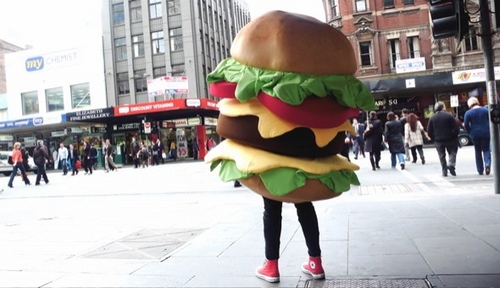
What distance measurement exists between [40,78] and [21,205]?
1289 inches

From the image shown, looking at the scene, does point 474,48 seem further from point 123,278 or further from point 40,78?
point 40,78

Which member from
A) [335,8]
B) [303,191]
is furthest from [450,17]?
[335,8]

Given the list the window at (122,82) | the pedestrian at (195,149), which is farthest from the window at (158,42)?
the pedestrian at (195,149)

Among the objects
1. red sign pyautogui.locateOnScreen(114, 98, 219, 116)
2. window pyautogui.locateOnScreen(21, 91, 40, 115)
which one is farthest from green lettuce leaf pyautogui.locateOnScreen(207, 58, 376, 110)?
window pyautogui.locateOnScreen(21, 91, 40, 115)

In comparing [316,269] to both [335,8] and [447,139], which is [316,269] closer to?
[447,139]

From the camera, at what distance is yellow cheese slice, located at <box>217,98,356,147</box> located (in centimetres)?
283

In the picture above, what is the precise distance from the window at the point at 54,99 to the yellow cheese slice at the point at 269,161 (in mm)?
39684

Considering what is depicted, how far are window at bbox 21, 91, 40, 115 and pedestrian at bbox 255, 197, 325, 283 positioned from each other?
137 ft

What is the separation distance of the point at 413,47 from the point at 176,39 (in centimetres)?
2031

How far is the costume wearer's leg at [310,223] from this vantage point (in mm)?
3328

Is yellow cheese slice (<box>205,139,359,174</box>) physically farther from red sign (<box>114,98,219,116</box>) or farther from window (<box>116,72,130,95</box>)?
window (<box>116,72,130,95</box>)

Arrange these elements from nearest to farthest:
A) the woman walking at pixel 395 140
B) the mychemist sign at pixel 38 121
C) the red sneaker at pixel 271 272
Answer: the red sneaker at pixel 271 272
the woman walking at pixel 395 140
the mychemist sign at pixel 38 121

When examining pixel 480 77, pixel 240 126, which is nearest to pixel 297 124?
pixel 240 126

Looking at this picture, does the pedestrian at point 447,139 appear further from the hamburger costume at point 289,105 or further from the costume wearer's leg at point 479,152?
the hamburger costume at point 289,105
